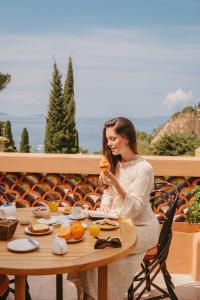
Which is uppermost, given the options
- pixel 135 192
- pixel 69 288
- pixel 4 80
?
pixel 4 80

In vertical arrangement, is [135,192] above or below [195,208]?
above

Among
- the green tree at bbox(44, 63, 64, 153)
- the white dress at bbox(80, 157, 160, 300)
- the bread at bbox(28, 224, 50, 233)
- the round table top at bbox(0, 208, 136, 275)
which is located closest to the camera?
the round table top at bbox(0, 208, 136, 275)

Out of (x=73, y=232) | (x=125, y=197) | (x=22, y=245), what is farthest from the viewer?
(x=125, y=197)

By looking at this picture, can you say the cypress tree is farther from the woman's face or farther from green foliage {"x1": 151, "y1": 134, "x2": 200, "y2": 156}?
the woman's face

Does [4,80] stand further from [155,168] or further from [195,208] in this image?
[195,208]

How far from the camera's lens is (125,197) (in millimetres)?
3012

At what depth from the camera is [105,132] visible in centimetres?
322

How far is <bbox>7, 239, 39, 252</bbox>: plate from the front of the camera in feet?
8.05

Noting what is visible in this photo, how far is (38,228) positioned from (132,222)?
2.24ft

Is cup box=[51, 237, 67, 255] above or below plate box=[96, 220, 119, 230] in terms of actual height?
below

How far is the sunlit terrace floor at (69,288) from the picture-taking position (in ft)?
11.8

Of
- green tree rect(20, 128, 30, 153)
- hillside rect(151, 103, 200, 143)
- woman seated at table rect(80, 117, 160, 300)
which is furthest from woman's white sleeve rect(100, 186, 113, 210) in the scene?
green tree rect(20, 128, 30, 153)

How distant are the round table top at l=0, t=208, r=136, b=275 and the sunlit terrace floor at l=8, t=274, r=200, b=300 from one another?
3.43ft

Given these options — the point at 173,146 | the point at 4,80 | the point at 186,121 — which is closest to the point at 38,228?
the point at 173,146
